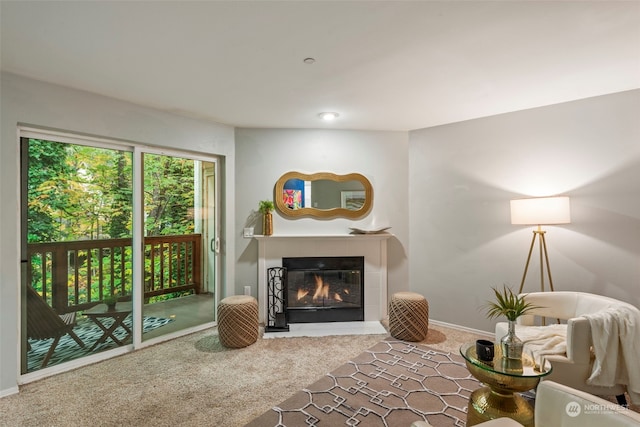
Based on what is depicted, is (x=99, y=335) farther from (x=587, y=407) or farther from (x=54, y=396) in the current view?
(x=587, y=407)

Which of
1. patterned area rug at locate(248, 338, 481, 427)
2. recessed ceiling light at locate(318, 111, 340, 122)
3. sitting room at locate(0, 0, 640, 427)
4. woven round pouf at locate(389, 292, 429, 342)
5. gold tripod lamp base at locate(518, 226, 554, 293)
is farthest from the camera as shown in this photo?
recessed ceiling light at locate(318, 111, 340, 122)

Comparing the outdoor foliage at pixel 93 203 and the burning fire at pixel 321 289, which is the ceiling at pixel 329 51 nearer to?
the outdoor foliage at pixel 93 203

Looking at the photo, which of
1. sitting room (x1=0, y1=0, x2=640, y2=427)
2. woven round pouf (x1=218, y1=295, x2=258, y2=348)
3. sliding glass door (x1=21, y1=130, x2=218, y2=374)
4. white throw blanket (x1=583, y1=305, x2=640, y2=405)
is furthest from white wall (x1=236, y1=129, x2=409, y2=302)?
white throw blanket (x1=583, y1=305, x2=640, y2=405)

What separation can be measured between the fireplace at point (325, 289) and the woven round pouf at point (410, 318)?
27.5 inches

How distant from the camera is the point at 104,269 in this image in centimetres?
309

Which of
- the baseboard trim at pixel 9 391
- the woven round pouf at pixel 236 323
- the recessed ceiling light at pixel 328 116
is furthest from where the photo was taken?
the recessed ceiling light at pixel 328 116

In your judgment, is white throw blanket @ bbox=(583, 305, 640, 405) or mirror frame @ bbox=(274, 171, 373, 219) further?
mirror frame @ bbox=(274, 171, 373, 219)

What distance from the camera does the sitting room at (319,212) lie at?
76.0 inches

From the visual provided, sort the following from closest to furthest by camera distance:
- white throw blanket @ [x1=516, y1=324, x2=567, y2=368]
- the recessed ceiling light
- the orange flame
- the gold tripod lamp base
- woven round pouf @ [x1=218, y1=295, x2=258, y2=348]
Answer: white throw blanket @ [x1=516, y1=324, x2=567, y2=368], the gold tripod lamp base, woven round pouf @ [x1=218, y1=295, x2=258, y2=348], the recessed ceiling light, the orange flame

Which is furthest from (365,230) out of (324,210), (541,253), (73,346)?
(73,346)

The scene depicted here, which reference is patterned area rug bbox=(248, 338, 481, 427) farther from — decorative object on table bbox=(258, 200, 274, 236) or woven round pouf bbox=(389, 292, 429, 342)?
decorative object on table bbox=(258, 200, 274, 236)

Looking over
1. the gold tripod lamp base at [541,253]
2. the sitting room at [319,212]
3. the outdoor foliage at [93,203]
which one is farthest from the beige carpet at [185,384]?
the gold tripod lamp base at [541,253]

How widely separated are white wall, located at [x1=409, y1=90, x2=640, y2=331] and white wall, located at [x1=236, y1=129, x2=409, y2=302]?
205 mm

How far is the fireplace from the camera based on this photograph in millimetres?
3963
